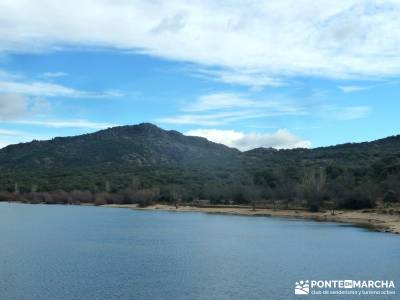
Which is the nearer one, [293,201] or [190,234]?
[190,234]

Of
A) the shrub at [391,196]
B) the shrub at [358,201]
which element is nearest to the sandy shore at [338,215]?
the shrub at [358,201]

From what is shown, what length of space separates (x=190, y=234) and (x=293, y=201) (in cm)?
7091

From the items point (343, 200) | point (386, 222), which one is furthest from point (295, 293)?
point (343, 200)

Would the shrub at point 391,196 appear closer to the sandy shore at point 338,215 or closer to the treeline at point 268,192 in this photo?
the treeline at point 268,192

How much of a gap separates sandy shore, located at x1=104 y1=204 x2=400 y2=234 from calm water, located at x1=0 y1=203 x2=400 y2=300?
978cm

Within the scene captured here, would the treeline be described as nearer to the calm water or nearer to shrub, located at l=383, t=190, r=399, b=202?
shrub, located at l=383, t=190, r=399, b=202

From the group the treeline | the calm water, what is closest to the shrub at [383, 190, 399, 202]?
the treeline

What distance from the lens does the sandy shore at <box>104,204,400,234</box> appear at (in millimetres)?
Answer: 90700

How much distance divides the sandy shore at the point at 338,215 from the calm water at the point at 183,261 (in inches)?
385

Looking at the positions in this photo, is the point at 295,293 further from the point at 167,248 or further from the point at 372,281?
the point at 167,248

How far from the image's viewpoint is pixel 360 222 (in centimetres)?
10056

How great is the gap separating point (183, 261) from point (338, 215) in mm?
68161

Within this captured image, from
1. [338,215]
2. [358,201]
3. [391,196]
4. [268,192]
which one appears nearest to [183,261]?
[338,215]

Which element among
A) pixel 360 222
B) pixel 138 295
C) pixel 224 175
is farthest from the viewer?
pixel 224 175
